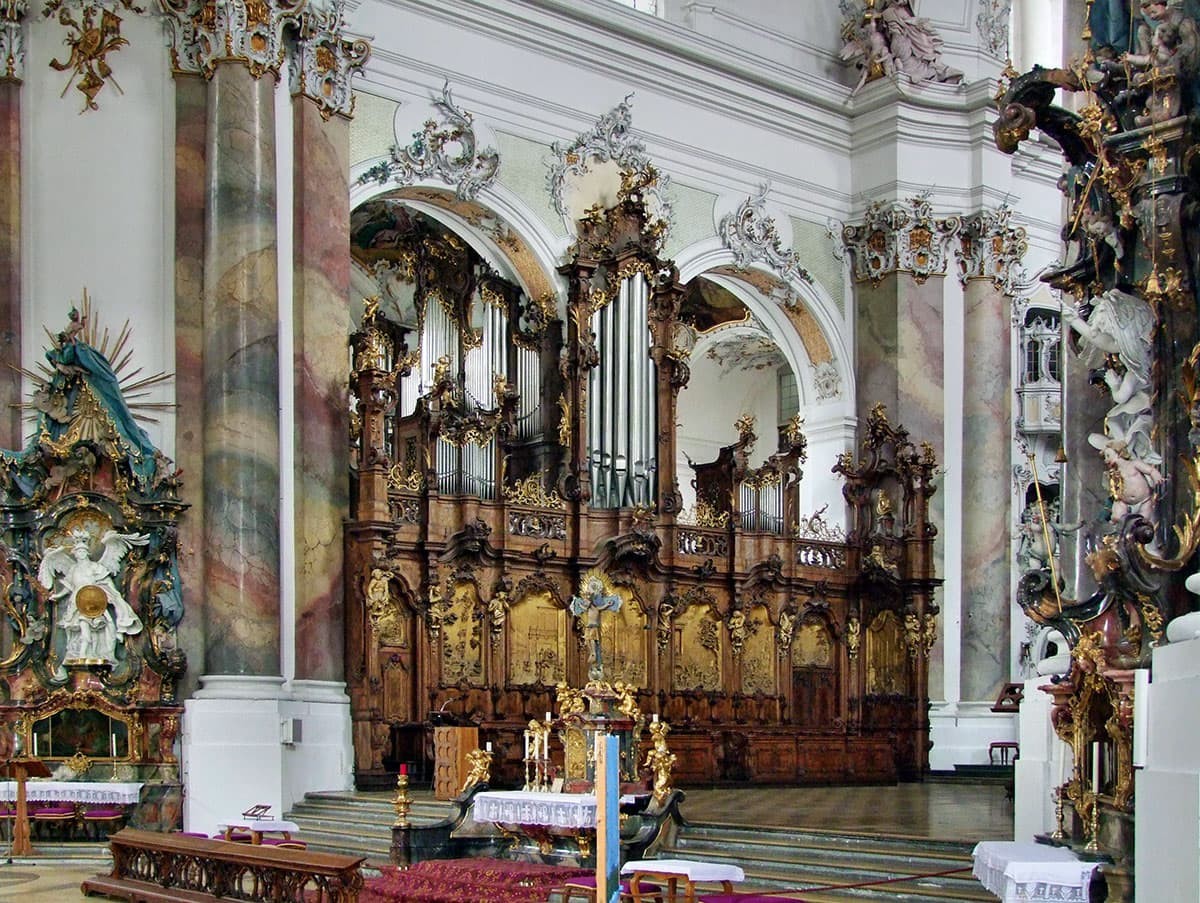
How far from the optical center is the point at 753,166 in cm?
2300

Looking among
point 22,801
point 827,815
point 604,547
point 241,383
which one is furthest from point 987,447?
point 22,801

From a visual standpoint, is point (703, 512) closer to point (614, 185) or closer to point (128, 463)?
point (614, 185)

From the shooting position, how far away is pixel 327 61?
18.0 meters

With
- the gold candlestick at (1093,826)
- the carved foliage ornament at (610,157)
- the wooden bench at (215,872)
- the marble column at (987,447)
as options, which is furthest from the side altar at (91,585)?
the marble column at (987,447)

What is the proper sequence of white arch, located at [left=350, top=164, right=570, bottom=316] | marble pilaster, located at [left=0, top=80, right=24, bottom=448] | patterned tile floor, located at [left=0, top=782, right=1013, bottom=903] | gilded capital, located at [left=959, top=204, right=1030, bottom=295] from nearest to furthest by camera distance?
1. patterned tile floor, located at [left=0, top=782, right=1013, bottom=903]
2. marble pilaster, located at [left=0, top=80, right=24, bottom=448]
3. white arch, located at [left=350, top=164, right=570, bottom=316]
4. gilded capital, located at [left=959, top=204, right=1030, bottom=295]

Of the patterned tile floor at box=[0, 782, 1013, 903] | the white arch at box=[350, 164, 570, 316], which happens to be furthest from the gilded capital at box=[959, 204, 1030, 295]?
the patterned tile floor at box=[0, 782, 1013, 903]

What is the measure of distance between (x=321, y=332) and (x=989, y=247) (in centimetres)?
1034

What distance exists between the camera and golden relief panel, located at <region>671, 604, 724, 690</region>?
20.3m

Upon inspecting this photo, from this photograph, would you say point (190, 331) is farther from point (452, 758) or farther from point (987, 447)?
point (987, 447)

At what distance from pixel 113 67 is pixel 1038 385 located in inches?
539

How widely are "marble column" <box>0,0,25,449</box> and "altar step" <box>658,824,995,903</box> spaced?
734 centimetres

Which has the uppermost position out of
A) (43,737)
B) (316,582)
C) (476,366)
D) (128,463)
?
(476,366)

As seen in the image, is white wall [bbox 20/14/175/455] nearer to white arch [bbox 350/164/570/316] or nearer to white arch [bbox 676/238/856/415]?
white arch [bbox 350/164/570/316]

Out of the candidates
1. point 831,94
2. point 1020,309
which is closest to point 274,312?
point 831,94
